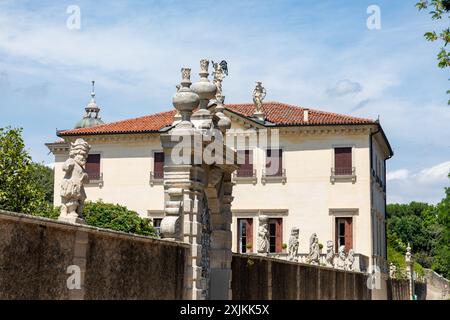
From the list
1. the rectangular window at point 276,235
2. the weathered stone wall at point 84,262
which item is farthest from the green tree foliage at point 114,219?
the weathered stone wall at point 84,262

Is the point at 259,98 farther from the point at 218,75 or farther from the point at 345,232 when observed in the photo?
the point at 218,75

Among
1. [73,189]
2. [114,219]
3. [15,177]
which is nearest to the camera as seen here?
[73,189]

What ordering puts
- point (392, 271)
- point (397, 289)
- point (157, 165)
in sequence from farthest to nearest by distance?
point (392, 271), point (397, 289), point (157, 165)

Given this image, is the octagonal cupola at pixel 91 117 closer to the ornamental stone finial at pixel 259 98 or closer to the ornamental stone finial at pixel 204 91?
the ornamental stone finial at pixel 259 98

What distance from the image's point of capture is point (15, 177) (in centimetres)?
3216

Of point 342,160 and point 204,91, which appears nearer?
point 204,91

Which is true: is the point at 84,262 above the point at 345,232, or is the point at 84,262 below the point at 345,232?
below

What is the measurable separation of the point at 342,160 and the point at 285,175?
11.0 ft

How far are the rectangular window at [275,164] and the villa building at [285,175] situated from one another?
0.06 metres

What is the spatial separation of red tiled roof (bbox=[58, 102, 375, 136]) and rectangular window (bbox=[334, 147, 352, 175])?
162 cm

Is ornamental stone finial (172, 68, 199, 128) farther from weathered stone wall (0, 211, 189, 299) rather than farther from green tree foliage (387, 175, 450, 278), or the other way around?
green tree foliage (387, 175, 450, 278)

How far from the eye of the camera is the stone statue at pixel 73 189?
32.7 ft

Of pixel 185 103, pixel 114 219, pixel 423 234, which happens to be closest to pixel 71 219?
pixel 185 103
